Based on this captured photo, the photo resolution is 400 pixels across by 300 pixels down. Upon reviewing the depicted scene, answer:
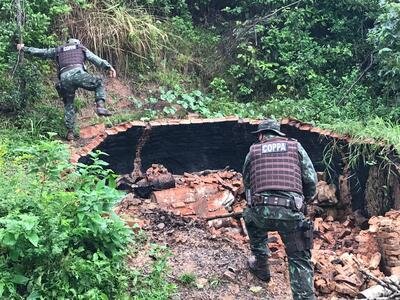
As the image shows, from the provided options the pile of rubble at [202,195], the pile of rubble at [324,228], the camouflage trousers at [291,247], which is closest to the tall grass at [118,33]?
the pile of rubble at [324,228]

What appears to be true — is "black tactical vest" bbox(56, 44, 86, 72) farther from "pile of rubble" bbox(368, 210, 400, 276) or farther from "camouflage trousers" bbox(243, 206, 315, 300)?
"pile of rubble" bbox(368, 210, 400, 276)

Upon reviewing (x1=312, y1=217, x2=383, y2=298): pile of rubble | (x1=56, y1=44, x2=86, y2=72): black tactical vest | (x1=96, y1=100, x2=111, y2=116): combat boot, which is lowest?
(x1=312, y1=217, x2=383, y2=298): pile of rubble

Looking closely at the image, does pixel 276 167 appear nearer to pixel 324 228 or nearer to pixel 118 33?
pixel 324 228

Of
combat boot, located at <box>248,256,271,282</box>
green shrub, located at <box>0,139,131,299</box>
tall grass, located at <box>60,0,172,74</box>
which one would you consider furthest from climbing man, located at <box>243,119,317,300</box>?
tall grass, located at <box>60,0,172,74</box>

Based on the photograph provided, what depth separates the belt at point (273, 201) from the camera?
514 centimetres

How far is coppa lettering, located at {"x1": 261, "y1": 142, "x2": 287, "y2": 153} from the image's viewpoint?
528 centimetres

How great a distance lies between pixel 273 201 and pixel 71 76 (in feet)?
12.9

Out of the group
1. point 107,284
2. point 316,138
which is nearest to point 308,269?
point 107,284

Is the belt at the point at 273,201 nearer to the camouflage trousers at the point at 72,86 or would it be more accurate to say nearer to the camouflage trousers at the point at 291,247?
the camouflage trousers at the point at 291,247

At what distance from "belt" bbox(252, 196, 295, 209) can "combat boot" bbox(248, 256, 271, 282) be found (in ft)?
2.22

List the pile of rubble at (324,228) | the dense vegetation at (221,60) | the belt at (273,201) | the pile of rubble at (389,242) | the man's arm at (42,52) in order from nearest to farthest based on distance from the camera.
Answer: the belt at (273,201)
the pile of rubble at (324,228)
the pile of rubble at (389,242)
the man's arm at (42,52)
the dense vegetation at (221,60)

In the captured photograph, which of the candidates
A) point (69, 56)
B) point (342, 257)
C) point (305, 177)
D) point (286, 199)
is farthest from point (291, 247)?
point (69, 56)

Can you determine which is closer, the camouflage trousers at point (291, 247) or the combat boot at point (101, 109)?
the camouflage trousers at point (291, 247)

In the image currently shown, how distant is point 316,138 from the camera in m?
8.21
